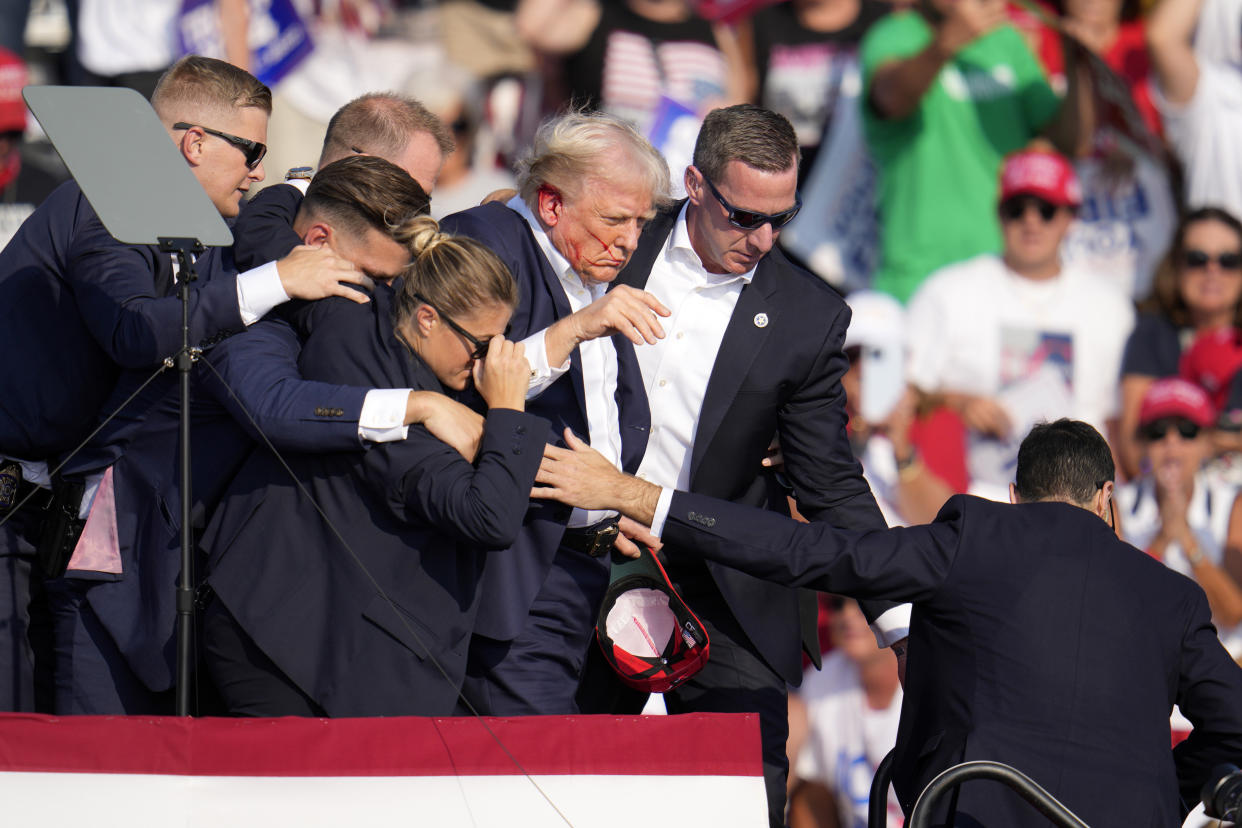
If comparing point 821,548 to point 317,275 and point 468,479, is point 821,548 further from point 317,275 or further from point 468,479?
point 317,275

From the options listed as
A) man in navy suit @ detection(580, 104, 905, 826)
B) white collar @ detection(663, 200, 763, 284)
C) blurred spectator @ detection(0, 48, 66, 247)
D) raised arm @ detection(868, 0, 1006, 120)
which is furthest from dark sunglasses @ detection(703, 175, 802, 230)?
blurred spectator @ detection(0, 48, 66, 247)

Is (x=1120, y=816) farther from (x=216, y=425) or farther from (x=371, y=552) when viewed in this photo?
(x=216, y=425)

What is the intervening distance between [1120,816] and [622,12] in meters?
4.60

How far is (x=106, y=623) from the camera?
11.6 feet

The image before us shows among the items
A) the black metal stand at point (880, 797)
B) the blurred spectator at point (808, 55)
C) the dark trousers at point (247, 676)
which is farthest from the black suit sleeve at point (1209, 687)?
the blurred spectator at point (808, 55)

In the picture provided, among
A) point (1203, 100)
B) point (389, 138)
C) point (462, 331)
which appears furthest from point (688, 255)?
point (1203, 100)

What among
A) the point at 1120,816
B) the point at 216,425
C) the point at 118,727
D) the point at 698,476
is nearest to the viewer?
the point at 118,727

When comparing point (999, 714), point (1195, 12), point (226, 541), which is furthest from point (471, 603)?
point (1195, 12)

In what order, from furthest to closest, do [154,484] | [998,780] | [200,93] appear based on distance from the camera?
[200,93]
[154,484]
[998,780]

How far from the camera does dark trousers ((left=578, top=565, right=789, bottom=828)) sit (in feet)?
13.0

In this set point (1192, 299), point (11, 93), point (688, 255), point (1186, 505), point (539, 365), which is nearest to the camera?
point (539, 365)

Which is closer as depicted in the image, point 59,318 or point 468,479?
point 468,479

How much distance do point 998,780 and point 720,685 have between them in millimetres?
1267

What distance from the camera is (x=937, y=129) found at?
6.89m
